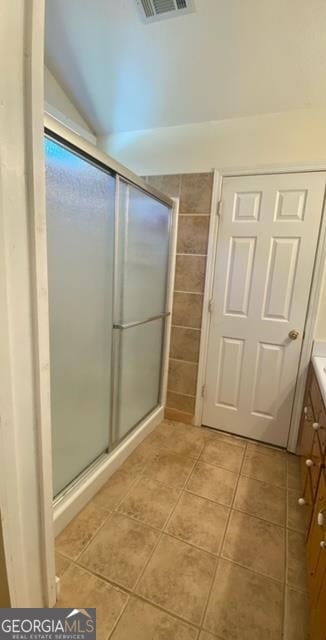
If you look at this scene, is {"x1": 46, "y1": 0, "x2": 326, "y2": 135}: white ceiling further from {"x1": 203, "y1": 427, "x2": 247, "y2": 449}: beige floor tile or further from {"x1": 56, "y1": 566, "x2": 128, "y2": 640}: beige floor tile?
{"x1": 56, "y1": 566, "x2": 128, "y2": 640}: beige floor tile

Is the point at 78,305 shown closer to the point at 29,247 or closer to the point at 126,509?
the point at 29,247

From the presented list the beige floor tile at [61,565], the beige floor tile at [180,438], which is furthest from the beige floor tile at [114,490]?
the beige floor tile at [180,438]

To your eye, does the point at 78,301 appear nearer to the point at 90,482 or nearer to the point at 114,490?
the point at 90,482

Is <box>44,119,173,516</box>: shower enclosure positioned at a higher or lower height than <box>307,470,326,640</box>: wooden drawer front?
higher

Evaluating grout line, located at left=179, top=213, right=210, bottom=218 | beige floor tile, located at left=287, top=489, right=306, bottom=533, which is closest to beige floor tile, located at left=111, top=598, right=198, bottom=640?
beige floor tile, located at left=287, top=489, right=306, bottom=533

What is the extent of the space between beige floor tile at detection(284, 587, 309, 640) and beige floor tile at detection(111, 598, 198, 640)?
0.35 meters

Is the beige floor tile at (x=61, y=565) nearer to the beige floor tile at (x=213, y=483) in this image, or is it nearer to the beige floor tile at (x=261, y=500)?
the beige floor tile at (x=213, y=483)

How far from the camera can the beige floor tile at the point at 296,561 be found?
123 cm

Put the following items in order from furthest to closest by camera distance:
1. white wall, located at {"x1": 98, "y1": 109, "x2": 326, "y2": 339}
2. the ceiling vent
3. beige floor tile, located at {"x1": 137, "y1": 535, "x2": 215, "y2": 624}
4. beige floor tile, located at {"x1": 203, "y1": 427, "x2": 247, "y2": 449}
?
beige floor tile, located at {"x1": 203, "y1": 427, "x2": 247, "y2": 449} < white wall, located at {"x1": 98, "y1": 109, "x2": 326, "y2": 339} < the ceiling vent < beige floor tile, located at {"x1": 137, "y1": 535, "x2": 215, "y2": 624}

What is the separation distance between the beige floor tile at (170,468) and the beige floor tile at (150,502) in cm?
5

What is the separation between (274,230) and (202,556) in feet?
6.11

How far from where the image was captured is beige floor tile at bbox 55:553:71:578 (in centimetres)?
122

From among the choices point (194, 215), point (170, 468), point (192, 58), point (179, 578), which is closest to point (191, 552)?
point (179, 578)

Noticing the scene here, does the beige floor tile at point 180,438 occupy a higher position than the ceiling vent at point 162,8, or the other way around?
the ceiling vent at point 162,8
